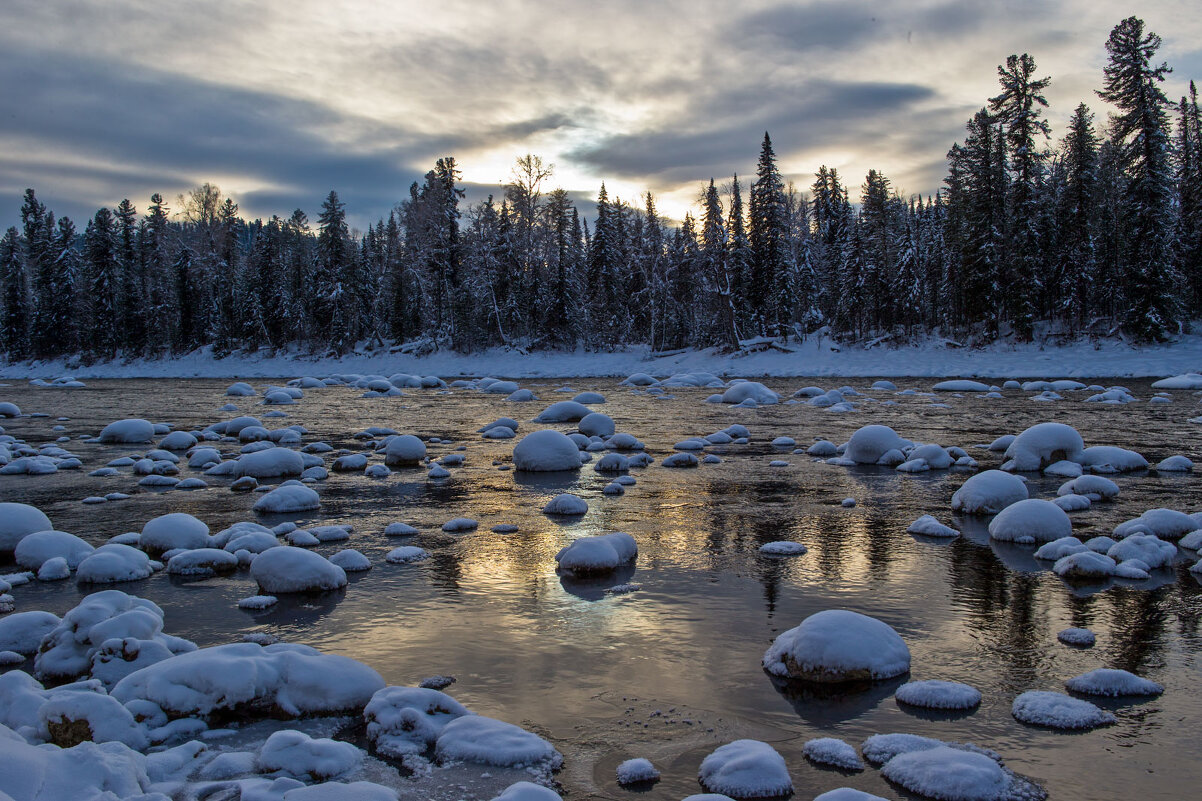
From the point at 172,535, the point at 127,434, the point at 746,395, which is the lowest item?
the point at 172,535

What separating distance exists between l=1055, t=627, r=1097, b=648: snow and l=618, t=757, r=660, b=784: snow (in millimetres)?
3552

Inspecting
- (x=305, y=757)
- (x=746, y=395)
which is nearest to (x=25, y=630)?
(x=305, y=757)

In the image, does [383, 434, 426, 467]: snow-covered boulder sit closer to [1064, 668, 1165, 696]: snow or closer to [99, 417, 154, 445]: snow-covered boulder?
[99, 417, 154, 445]: snow-covered boulder

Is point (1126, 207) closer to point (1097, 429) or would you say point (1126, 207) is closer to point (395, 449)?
point (1097, 429)

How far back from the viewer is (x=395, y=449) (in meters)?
14.7

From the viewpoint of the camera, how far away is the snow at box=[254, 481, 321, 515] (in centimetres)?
1055

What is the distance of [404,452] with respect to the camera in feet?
48.0

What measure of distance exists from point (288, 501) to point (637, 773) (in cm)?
796

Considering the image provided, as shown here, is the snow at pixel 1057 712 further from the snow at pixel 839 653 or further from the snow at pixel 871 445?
the snow at pixel 871 445

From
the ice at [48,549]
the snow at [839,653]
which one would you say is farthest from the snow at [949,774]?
the ice at [48,549]

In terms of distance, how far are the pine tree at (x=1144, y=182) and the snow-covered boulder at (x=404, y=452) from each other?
36164 mm

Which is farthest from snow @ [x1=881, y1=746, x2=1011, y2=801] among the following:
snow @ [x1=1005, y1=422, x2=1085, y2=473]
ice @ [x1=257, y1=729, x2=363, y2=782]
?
snow @ [x1=1005, y1=422, x2=1085, y2=473]

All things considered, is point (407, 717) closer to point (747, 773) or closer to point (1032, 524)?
point (747, 773)

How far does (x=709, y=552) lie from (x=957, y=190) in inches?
1918
